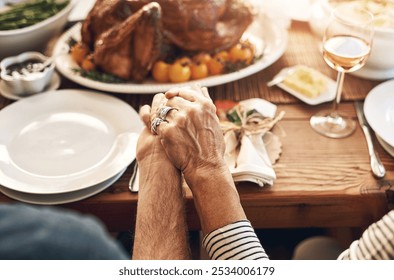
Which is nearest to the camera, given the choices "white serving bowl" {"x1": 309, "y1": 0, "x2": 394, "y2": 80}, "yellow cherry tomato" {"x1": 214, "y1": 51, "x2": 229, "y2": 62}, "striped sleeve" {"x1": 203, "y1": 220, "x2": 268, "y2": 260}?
"striped sleeve" {"x1": 203, "y1": 220, "x2": 268, "y2": 260}

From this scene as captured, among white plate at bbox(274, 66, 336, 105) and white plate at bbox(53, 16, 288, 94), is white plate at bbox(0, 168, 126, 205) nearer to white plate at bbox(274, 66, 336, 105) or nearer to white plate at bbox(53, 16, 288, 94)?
white plate at bbox(53, 16, 288, 94)

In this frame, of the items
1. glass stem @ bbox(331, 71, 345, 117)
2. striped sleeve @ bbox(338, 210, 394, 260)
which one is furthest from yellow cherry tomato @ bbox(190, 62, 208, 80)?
striped sleeve @ bbox(338, 210, 394, 260)

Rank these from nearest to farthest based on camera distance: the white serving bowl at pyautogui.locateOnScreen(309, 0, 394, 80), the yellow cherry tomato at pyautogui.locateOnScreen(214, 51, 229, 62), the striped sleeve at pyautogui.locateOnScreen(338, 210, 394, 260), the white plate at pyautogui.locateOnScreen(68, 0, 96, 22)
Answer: the striped sleeve at pyautogui.locateOnScreen(338, 210, 394, 260) → the white serving bowl at pyautogui.locateOnScreen(309, 0, 394, 80) → the yellow cherry tomato at pyautogui.locateOnScreen(214, 51, 229, 62) → the white plate at pyautogui.locateOnScreen(68, 0, 96, 22)

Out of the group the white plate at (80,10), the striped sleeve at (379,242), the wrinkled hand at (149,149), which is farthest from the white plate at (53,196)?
the white plate at (80,10)

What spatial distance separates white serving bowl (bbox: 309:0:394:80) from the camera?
4.25 feet

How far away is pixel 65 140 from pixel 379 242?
786 millimetres

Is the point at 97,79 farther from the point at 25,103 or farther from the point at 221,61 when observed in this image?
the point at 221,61

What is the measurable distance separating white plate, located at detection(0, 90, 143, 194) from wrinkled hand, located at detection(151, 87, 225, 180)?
5.7 inches

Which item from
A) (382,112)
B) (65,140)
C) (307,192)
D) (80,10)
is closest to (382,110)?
(382,112)

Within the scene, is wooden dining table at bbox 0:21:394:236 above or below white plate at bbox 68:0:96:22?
below

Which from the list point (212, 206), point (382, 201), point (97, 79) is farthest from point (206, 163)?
point (97, 79)

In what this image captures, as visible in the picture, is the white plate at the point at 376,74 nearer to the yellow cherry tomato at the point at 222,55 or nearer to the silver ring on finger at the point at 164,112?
the yellow cherry tomato at the point at 222,55

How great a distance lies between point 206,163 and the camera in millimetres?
1004

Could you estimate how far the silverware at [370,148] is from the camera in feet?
3.59
